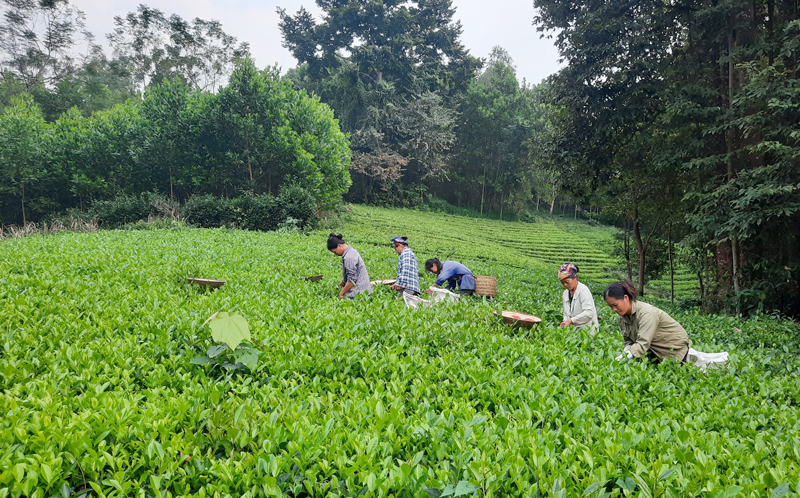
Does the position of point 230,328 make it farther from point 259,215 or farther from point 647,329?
point 259,215

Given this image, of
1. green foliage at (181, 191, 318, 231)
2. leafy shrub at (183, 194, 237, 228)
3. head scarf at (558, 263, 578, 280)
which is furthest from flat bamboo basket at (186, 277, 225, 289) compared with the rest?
leafy shrub at (183, 194, 237, 228)

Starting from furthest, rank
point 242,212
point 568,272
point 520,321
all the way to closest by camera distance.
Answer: point 242,212
point 568,272
point 520,321

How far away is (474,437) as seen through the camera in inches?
85.6

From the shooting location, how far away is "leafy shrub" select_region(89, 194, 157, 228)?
17266 mm

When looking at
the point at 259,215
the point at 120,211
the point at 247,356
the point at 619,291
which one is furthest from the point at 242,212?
the point at 619,291

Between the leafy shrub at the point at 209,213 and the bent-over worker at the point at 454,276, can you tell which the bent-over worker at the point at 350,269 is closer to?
the bent-over worker at the point at 454,276

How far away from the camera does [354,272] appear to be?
19.0 feet

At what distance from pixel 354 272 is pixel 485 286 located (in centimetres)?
249

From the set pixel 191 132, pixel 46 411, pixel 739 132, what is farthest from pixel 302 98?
pixel 46 411

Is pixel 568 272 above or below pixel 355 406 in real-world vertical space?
above

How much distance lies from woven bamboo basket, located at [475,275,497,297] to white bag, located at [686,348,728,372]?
10.8 feet

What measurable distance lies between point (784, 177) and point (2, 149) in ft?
85.2

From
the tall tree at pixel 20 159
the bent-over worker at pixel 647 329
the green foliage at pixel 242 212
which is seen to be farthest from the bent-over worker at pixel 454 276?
the tall tree at pixel 20 159

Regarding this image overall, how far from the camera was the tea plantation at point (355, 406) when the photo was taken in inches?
73.1
